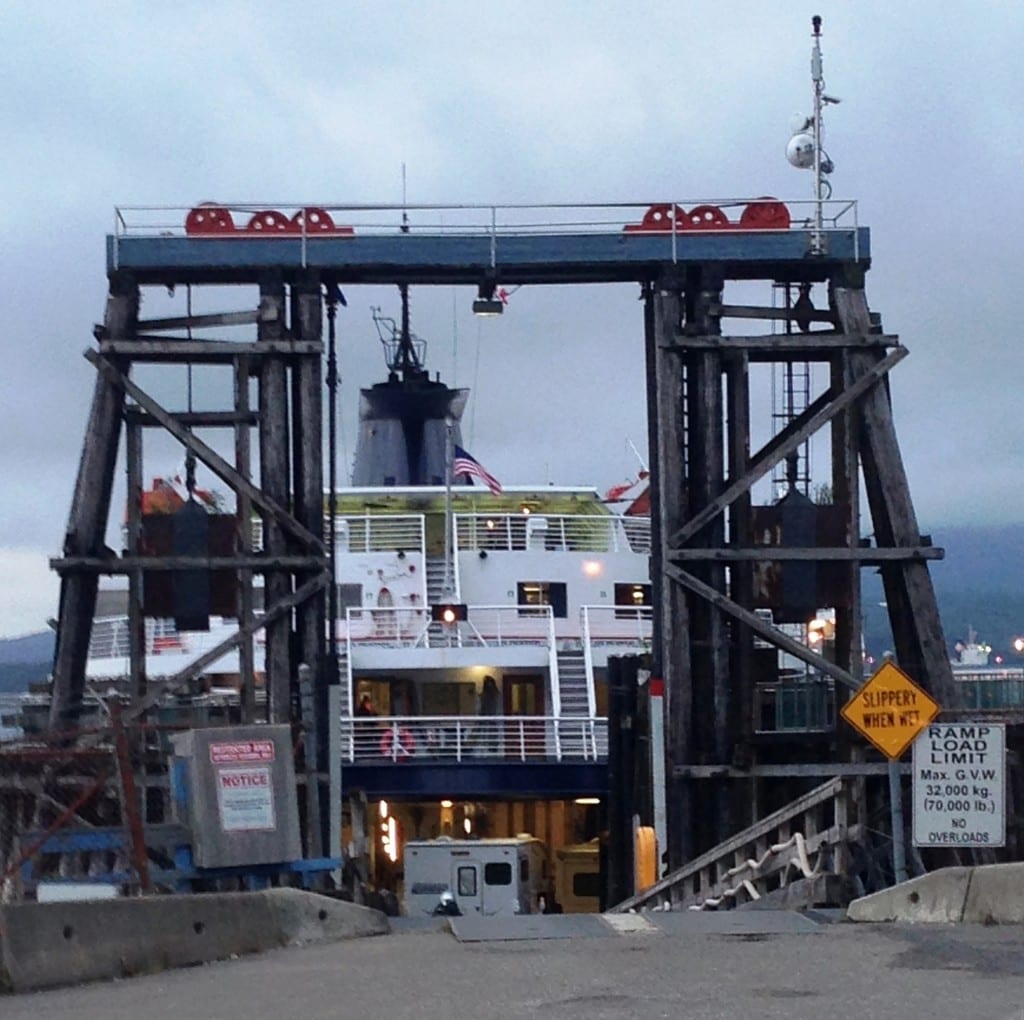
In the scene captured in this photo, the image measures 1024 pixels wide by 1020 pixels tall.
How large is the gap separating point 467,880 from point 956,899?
20482 mm

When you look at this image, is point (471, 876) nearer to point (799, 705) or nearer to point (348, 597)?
point (799, 705)

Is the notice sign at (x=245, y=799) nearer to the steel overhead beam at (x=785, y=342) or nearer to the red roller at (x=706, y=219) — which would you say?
the steel overhead beam at (x=785, y=342)

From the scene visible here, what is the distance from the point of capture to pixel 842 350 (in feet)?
89.0

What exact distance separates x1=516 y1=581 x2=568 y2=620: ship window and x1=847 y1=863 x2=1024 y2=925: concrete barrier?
91.2 feet

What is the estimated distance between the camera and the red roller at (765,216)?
27.7 m

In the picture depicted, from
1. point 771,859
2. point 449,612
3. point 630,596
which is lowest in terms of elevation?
point 771,859

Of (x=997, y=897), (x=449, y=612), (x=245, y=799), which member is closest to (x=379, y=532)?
(x=449, y=612)

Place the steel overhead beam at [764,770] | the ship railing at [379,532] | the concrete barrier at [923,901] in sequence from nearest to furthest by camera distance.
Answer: the concrete barrier at [923,901] → the steel overhead beam at [764,770] → the ship railing at [379,532]

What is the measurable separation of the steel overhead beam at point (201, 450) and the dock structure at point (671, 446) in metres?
0.03

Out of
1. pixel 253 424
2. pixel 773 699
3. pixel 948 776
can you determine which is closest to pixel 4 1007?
pixel 948 776

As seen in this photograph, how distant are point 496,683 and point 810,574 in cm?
1418

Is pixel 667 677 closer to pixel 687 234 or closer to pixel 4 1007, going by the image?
pixel 687 234

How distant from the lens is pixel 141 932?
1159 cm

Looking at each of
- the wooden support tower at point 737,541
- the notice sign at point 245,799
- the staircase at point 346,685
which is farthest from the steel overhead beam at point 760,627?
the staircase at point 346,685
